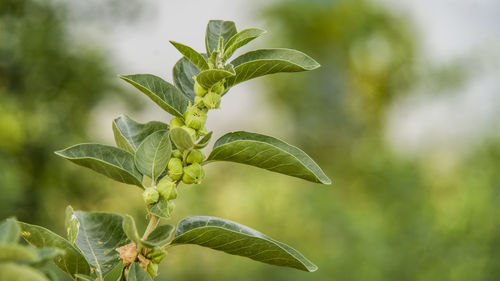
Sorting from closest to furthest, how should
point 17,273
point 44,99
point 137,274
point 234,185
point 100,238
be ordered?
point 17,273, point 137,274, point 100,238, point 44,99, point 234,185

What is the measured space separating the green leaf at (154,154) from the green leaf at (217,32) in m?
0.11

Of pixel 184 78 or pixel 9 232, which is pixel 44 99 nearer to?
pixel 184 78

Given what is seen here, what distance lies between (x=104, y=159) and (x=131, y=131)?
0.07 m

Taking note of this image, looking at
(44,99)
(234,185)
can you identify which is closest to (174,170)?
(44,99)

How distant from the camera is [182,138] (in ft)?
1.30

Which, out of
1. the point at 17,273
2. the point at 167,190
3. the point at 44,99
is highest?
the point at 44,99

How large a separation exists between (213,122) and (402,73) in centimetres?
418

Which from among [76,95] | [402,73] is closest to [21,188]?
[76,95]

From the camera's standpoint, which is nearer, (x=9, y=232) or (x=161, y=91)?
(x=9, y=232)

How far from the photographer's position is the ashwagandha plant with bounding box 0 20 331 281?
1.33 feet

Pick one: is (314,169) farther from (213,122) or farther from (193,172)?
(213,122)

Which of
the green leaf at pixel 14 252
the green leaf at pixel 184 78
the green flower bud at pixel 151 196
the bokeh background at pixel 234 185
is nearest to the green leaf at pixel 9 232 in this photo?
the green leaf at pixel 14 252

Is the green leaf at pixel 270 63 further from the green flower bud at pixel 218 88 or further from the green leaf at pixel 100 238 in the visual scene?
the green leaf at pixel 100 238

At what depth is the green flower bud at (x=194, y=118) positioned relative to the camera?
1.37 ft
